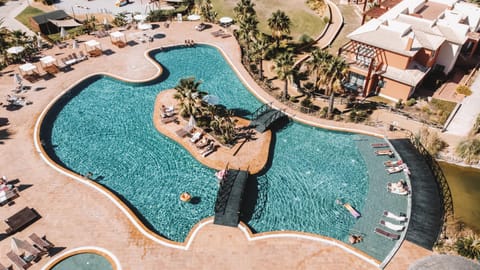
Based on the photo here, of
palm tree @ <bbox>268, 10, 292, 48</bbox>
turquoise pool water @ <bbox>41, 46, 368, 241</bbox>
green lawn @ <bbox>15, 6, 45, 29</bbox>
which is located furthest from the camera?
green lawn @ <bbox>15, 6, 45, 29</bbox>

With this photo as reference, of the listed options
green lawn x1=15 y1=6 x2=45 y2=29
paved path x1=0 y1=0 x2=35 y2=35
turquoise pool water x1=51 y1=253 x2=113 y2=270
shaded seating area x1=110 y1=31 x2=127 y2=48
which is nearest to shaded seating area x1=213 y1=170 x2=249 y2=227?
turquoise pool water x1=51 y1=253 x2=113 y2=270

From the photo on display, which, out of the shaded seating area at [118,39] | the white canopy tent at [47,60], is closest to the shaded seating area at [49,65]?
the white canopy tent at [47,60]

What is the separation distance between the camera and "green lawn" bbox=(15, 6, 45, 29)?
219 ft

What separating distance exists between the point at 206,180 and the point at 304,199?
30.9 feet

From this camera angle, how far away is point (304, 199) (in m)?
31.9

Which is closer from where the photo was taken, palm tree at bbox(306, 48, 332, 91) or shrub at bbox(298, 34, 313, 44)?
palm tree at bbox(306, 48, 332, 91)

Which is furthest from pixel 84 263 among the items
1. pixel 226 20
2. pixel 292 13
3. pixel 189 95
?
pixel 292 13

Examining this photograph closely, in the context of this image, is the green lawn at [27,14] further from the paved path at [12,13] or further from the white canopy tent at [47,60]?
the white canopy tent at [47,60]

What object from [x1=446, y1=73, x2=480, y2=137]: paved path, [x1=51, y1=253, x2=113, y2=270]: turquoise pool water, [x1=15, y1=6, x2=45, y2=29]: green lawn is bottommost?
[x1=51, y1=253, x2=113, y2=270]: turquoise pool water

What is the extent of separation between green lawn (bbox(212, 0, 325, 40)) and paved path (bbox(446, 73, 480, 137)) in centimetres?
2425

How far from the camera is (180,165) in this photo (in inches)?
1394

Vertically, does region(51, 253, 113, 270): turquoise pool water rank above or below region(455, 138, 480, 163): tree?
below

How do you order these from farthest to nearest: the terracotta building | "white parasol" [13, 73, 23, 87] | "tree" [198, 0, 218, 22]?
"tree" [198, 0, 218, 22]
"white parasol" [13, 73, 23, 87]
the terracotta building

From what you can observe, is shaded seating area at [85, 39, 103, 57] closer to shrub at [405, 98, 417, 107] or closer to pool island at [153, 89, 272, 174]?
pool island at [153, 89, 272, 174]
